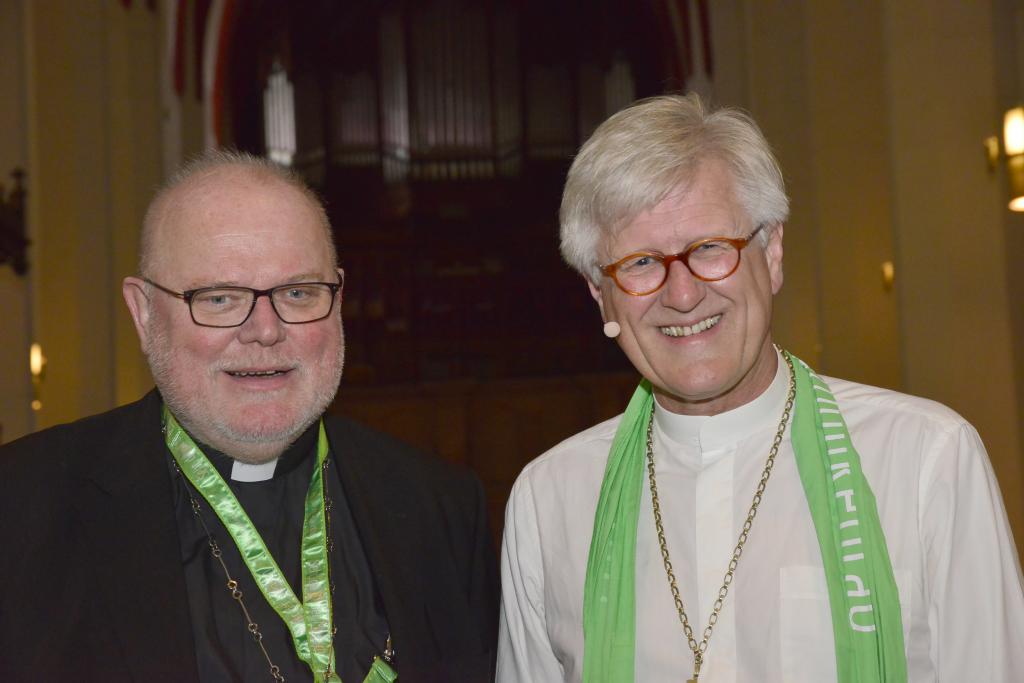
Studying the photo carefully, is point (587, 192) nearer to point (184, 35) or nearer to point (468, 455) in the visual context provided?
point (468, 455)

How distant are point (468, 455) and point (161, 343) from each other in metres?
6.55

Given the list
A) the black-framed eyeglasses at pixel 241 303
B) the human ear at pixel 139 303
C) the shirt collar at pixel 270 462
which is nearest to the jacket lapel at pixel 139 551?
the shirt collar at pixel 270 462

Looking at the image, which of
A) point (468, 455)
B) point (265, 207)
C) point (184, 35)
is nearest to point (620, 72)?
point (184, 35)

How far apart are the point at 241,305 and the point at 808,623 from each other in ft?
→ 3.91

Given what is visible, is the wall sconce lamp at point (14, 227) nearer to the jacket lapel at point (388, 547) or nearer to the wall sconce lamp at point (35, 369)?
the wall sconce lamp at point (35, 369)

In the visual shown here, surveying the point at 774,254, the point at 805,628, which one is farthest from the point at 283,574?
the point at 774,254

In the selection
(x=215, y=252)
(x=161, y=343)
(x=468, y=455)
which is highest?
(x=215, y=252)

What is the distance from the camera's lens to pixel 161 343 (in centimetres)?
203

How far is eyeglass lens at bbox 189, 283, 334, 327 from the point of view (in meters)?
1.96

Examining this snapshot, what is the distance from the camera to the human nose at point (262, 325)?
6.36 feet

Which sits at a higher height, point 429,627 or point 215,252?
point 215,252

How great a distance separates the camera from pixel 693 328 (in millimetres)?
1831

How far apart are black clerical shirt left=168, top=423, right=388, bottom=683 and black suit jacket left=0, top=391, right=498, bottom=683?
0.20ft

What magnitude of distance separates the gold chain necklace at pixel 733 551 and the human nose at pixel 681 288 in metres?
0.33
